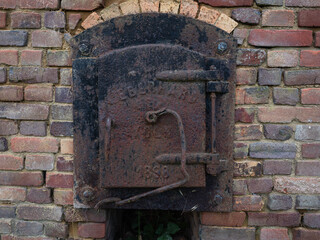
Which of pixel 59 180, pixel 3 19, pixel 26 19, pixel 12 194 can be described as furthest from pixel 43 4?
pixel 12 194

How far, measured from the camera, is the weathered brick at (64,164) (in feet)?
4.83

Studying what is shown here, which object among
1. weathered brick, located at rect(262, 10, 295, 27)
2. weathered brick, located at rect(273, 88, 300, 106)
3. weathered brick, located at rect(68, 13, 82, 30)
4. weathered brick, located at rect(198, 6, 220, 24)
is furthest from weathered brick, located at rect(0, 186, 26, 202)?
weathered brick, located at rect(262, 10, 295, 27)

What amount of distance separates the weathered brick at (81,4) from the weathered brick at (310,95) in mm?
1125

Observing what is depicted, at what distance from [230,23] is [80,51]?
0.77 m

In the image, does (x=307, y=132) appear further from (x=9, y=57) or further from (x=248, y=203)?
(x=9, y=57)

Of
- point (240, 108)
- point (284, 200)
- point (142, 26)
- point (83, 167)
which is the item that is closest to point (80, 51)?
point (142, 26)

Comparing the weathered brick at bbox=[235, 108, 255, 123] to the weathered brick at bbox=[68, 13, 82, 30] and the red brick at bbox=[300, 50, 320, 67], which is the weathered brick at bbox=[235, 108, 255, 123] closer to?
the red brick at bbox=[300, 50, 320, 67]

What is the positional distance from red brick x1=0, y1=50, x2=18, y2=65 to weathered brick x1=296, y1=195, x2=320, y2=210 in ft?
5.41

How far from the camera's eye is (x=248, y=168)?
144 cm

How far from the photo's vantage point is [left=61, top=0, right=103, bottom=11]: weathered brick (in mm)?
1401

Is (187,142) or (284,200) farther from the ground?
(187,142)

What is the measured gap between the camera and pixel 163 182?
133 centimetres

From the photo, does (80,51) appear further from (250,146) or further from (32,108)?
(250,146)

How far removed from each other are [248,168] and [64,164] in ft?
3.19
